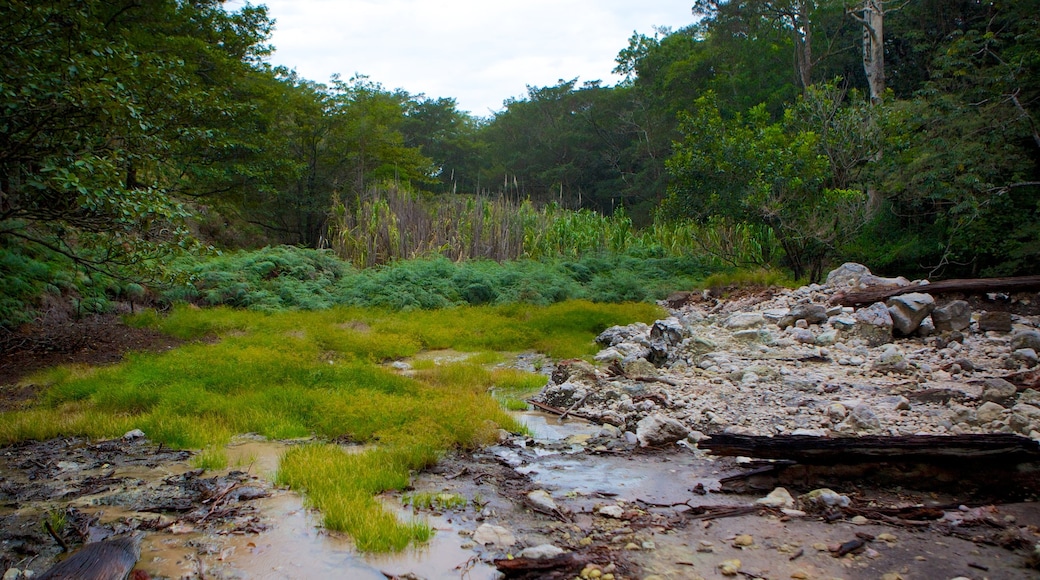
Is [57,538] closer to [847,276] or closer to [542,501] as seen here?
[542,501]

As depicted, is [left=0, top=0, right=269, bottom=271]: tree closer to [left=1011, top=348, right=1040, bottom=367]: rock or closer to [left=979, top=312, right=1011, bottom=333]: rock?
[left=1011, top=348, right=1040, bottom=367]: rock

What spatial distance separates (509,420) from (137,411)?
11.5 feet

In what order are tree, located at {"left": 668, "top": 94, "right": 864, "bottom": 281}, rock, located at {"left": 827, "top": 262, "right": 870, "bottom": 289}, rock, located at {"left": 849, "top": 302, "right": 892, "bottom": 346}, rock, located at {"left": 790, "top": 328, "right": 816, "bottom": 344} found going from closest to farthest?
1. rock, located at {"left": 849, "top": 302, "right": 892, "bottom": 346}
2. rock, located at {"left": 790, "top": 328, "right": 816, "bottom": 344}
3. rock, located at {"left": 827, "top": 262, "right": 870, "bottom": 289}
4. tree, located at {"left": 668, "top": 94, "right": 864, "bottom": 281}

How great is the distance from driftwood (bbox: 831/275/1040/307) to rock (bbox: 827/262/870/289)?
3.78ft

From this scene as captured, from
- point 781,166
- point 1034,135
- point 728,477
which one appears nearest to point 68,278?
point 728,477

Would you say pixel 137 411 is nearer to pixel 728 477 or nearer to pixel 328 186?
pixel 728 477

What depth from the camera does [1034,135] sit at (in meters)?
13.0

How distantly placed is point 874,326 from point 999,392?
334 centimetres

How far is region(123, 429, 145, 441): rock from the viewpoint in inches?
210

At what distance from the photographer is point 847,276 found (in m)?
11.7

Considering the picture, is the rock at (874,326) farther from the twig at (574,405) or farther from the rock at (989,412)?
the twig at (574,405)

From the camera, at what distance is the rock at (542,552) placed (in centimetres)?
315

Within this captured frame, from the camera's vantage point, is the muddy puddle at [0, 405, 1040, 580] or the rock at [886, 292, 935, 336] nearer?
the muddy puddle at [0, 405, 1040, 580]

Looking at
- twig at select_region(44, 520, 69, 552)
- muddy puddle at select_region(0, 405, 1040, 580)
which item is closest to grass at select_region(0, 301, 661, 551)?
muddy puddle at select_region(0, 405, 1040, 580)
